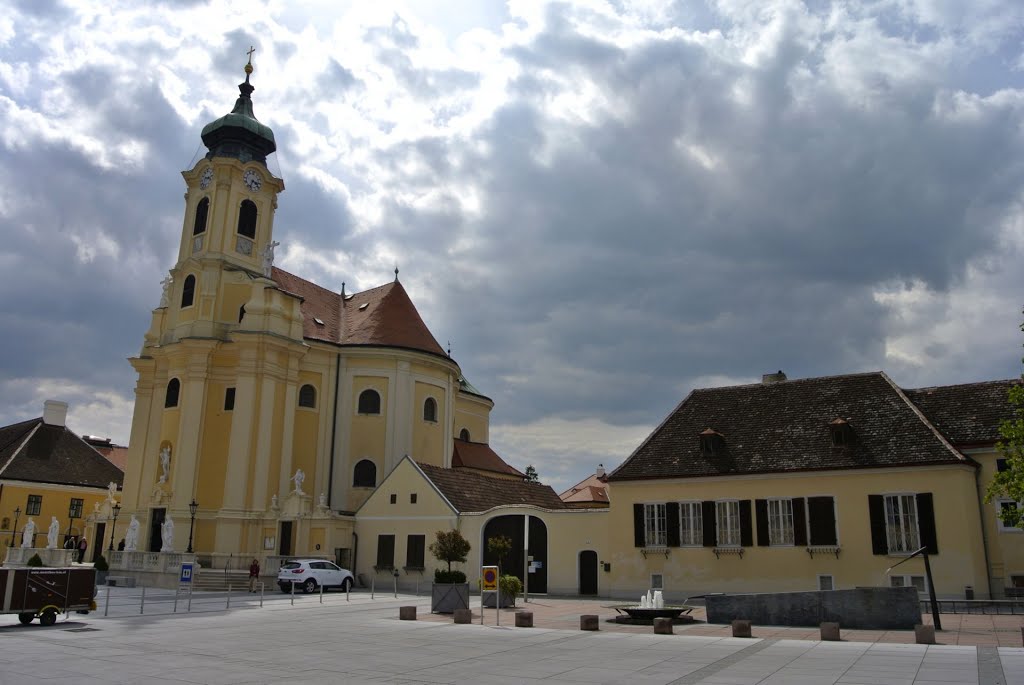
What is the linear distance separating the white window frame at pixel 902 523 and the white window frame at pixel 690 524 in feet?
21.4

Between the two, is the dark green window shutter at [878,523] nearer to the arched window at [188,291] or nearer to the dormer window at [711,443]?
the dormer window at [711,443]

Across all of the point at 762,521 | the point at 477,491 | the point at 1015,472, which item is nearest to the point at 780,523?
the point at 762,521

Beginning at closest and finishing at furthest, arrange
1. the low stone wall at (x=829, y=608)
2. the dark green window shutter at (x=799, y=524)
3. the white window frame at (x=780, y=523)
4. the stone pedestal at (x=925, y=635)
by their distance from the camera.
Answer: the stone pedestal at (x=925, y=635) < the low stone wall at (x=829, y=608) < the dark green window shutter at (x=799, y=524) < the white window frame at (x=780, y=523)

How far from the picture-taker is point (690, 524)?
30.5 meters

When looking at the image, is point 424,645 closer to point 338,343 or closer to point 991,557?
point 991,557

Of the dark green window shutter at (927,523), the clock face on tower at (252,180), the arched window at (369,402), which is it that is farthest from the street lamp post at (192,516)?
the dark green window shutter at (927,523)

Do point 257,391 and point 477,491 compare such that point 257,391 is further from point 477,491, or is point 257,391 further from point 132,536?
point 477,491

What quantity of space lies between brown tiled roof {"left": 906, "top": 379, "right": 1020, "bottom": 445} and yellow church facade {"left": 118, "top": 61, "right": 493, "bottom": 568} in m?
26.8

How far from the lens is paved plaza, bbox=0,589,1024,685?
39.8 feet

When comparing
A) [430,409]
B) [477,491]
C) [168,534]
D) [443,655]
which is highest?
[430,409]

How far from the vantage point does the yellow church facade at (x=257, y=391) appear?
41.8m

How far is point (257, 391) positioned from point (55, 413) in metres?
28.4

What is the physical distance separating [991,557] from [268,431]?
112ft

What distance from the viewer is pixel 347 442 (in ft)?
156
